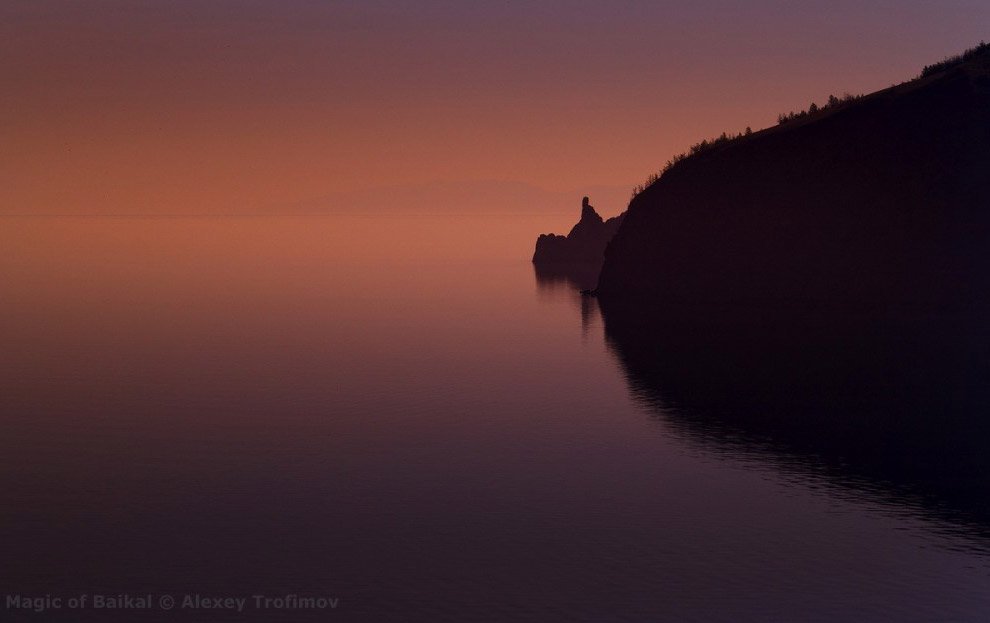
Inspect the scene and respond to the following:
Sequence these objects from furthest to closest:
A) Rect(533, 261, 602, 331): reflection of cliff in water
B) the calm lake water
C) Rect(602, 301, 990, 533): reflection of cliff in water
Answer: Rect(533, 261, 602, 331): reflection of cliff in water, Rect(602, 301, 990, 533): reflection of cliff in water, the calm lake water

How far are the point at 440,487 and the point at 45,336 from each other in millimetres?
60001

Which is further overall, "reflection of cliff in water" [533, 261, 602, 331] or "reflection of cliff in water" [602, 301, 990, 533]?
"reflection of cliff in water" [533, 261, 602, 331]

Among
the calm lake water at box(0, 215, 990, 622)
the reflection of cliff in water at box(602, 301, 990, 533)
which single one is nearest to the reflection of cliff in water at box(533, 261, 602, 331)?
the reflection of cliff in water at box(602, 301, 990, 533)

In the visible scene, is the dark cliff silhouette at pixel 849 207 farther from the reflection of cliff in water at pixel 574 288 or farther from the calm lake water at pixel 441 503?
the calm lake water at pixel 441 503

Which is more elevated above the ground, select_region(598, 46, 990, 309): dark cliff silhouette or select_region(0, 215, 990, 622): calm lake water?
select_region(598, 46, 990, 309): dark cliff silhouette

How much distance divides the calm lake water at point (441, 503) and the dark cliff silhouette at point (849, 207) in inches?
1334

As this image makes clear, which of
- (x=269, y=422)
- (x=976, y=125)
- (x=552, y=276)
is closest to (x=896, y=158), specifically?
(x=976, y=125)

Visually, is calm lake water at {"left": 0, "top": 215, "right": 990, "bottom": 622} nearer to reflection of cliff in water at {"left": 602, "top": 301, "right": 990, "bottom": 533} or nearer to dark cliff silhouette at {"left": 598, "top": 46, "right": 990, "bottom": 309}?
reflection of cliff in water at {"left": 602, "top": 301, "right": 990, "bottom": 533}

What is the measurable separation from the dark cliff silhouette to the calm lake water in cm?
3387

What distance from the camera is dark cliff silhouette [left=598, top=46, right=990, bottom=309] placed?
88562 mm

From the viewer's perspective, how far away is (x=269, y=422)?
49.7m

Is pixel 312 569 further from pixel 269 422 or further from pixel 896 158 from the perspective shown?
pixel 896 158

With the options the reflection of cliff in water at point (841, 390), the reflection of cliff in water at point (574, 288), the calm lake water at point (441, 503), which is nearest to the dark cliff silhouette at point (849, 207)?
the reflection of cliff in water at point (841, 390)

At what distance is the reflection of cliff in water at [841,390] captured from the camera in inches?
1548
